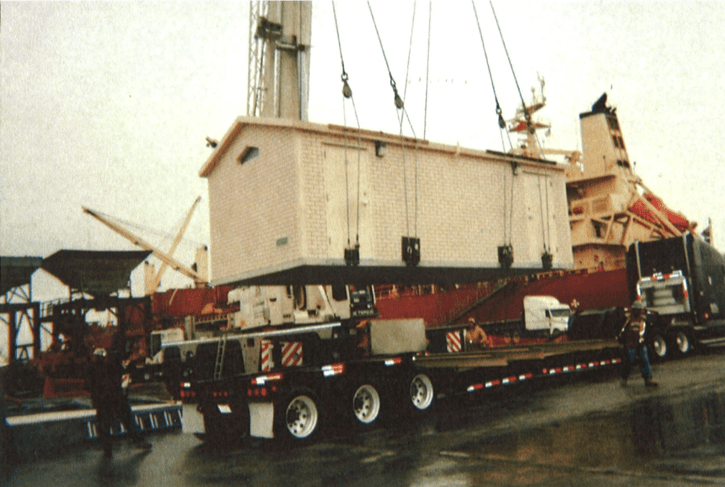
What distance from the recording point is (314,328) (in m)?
10.7

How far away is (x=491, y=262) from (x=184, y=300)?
33.5 metres

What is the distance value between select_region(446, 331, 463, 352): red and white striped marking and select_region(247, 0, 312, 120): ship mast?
20.1 feet

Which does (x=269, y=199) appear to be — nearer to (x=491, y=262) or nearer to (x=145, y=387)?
(x=491, y=262)

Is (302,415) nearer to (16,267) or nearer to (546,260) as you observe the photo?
(16,267)

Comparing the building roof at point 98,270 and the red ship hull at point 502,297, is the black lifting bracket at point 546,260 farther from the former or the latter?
the red ship hull at point 502,297

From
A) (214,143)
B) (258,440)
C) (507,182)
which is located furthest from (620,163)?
(258,440)

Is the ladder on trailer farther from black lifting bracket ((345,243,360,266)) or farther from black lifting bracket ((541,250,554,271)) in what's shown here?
black lifting bracket ((541,250,554,271))

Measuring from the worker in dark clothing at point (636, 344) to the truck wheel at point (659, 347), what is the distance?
542cm

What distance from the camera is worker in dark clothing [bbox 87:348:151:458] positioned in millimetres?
10023

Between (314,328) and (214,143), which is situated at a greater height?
(214,143)

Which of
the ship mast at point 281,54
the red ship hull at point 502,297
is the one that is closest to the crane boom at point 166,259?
the red ship hull at point 502,297

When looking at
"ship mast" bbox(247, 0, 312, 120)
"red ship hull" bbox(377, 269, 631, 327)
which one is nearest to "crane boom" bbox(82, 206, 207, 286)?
"red ship hull" bbox(377, 269, 631, 327)

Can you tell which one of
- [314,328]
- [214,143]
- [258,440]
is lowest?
[258,440]

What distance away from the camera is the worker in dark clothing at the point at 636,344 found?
12656mm
